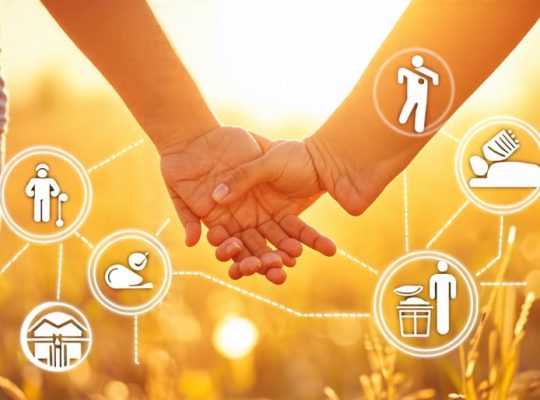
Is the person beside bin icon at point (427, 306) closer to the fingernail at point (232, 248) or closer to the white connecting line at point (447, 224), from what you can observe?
the white connecting line at point (447, 224)

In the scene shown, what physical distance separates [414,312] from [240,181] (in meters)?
0.65

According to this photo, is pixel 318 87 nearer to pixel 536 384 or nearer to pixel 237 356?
pixel 237 356

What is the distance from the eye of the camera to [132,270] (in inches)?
144

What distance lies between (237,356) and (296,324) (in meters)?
0.20

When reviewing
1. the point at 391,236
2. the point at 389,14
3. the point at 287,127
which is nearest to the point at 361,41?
the point at 389,14

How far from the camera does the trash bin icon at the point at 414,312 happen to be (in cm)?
365

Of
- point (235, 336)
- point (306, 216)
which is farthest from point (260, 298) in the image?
point (306, 216)

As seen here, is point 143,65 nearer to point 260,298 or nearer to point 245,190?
point 245,190

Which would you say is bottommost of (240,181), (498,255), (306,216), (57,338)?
(57,338)

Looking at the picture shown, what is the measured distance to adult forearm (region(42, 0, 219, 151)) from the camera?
364 centimetres

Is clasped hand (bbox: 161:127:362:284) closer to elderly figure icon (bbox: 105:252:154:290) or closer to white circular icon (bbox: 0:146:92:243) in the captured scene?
elderly figure icon (bbox: 105:252:154:290)

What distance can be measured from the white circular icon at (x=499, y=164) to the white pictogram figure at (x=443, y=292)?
0.23m

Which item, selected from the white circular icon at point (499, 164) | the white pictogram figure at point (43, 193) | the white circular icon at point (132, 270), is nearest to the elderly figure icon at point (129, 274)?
the white circular icon at point (132, 270)

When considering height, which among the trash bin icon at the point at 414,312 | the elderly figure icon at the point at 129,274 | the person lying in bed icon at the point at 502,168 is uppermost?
the person lying in bed icon at the point at 502,168
